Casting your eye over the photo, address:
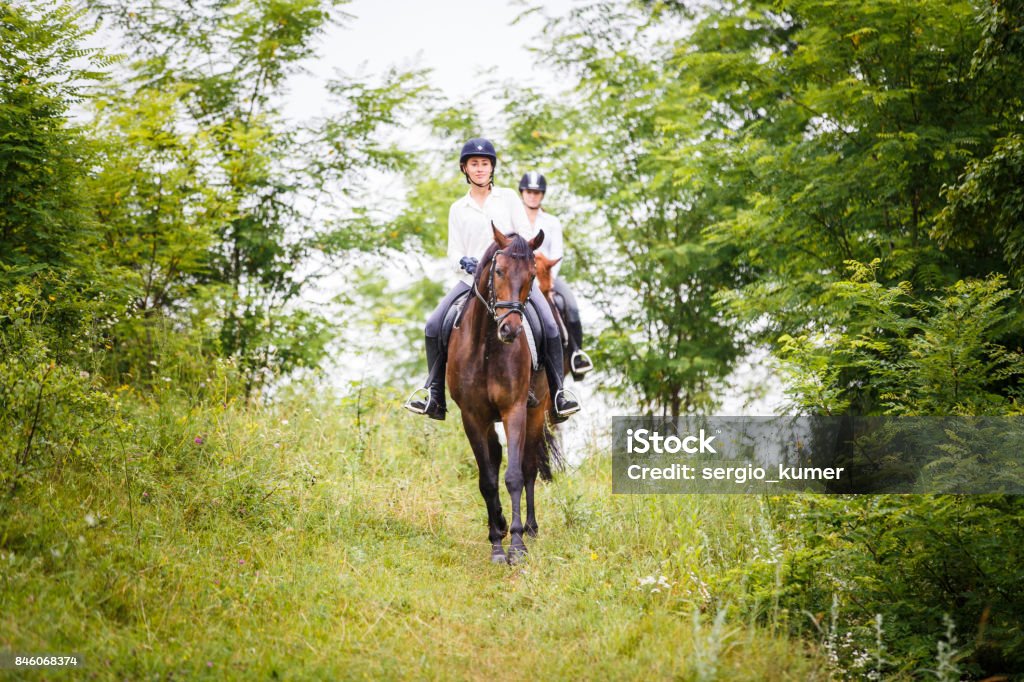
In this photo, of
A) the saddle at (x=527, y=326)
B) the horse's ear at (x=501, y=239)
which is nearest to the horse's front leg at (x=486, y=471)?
the saddle at (x=527, y=326)

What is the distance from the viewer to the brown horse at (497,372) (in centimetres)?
705

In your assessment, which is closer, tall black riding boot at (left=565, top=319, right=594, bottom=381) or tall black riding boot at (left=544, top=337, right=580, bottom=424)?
tall black riding boot at (left=544, top=337, right=580, bottom=424)

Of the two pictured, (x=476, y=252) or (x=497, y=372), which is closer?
(x=497, y=372)

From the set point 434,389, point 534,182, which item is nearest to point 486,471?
point 434,389

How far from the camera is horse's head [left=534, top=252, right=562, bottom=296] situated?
1029 cm

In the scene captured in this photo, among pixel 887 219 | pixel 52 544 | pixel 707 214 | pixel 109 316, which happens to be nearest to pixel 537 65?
pixel 707 214

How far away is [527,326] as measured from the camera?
784 centimetres

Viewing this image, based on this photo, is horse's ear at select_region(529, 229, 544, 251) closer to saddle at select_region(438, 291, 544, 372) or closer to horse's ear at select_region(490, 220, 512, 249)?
horse's ear at select_region(490, 220, 512, 249)

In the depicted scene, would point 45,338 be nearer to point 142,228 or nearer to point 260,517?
point 260,517

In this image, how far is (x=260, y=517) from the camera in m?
7.10

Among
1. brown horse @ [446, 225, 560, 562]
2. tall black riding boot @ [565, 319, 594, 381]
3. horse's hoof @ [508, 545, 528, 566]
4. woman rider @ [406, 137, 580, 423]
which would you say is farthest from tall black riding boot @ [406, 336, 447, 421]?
tall black riding boot @ [565, 319, 594, 381]

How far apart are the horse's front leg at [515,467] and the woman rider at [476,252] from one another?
835 millimetres

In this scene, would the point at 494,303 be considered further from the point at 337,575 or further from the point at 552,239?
the point at 552,239

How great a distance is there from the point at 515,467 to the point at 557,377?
1.24 metres
